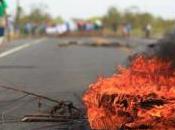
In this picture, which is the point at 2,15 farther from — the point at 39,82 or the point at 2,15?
the point at 39,82


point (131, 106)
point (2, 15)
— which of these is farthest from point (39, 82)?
point (2, 15)

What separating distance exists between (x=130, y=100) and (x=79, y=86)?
660cm

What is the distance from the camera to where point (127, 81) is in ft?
30.6

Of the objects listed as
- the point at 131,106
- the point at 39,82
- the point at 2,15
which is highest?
the point at 131,106

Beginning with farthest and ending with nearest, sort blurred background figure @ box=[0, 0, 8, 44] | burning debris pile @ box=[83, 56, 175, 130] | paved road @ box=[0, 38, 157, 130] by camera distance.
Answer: blurred background figure @ box=[0, 0, 8, 44], paved road @ box=[0, 38, 157, 130], burning debris pile @ box=[83, 56, 175, 130]

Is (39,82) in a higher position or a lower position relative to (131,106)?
lower

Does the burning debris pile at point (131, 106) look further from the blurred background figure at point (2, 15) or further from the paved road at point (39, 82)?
the blurred background figure at point (2, 15)

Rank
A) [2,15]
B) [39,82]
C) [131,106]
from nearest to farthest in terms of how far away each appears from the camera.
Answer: [131,106] → [39,82] → [2,15]

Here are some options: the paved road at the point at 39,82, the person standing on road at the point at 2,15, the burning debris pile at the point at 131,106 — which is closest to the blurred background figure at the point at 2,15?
the person standing on road at the point at 2,15

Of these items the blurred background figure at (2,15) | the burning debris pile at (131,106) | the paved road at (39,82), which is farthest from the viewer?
the blurred background figure at (2,15)

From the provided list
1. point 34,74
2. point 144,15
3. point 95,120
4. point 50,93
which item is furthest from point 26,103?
point 144,15

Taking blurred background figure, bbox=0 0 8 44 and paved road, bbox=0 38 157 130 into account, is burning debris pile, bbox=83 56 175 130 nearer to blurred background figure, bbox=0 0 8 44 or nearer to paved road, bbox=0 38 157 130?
paved road, bbox=0 38 157 130

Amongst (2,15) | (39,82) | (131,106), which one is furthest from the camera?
(2,15)

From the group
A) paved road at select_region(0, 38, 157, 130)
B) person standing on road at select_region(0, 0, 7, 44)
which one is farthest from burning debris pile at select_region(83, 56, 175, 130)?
person standing on road at select_region(0, 0, 7, 44)
